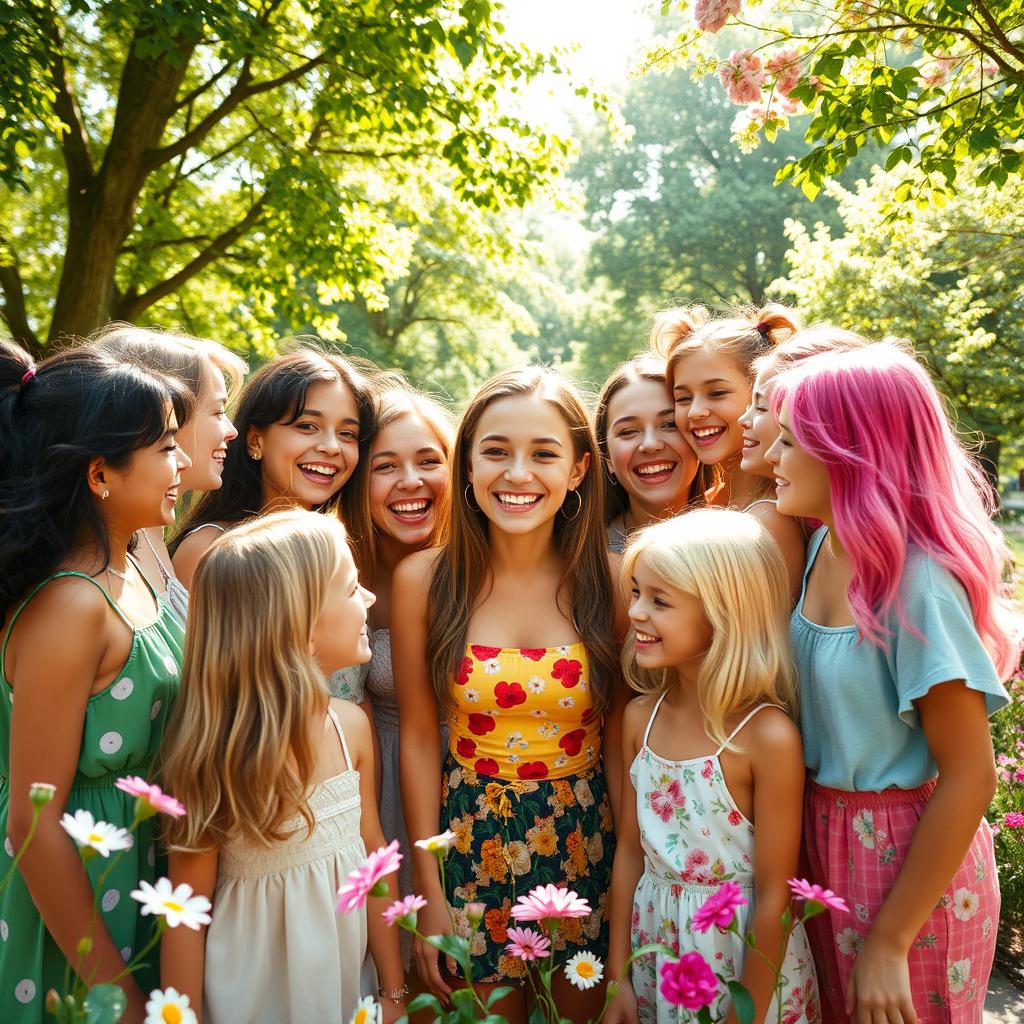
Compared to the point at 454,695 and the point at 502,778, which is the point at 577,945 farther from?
the point at 454,695

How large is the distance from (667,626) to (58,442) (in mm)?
1537

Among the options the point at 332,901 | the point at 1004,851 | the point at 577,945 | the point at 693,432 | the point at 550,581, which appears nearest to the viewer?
the point at 332,901

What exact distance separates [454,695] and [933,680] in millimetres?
1357

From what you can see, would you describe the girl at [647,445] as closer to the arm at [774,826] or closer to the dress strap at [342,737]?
the arm at [774,826]

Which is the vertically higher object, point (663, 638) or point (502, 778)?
point (663, 638)

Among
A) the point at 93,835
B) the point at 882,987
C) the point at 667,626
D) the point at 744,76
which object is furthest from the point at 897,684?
the point at 744,76

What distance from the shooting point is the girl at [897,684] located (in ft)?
6.56

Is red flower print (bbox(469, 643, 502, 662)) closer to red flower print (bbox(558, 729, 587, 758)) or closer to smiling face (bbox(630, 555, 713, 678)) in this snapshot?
red flower print (bbox(558, 729, 587, 758))

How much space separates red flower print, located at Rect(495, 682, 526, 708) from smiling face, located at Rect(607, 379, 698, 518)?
1000 mm

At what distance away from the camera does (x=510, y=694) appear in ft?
8.88

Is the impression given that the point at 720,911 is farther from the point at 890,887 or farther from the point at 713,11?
the point at 713,11

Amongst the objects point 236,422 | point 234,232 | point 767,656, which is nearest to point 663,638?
point 767,656

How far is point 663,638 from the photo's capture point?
238 centimetres

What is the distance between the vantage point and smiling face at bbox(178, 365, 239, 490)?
280 cm
